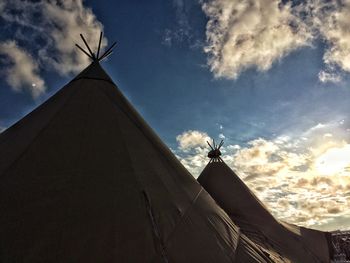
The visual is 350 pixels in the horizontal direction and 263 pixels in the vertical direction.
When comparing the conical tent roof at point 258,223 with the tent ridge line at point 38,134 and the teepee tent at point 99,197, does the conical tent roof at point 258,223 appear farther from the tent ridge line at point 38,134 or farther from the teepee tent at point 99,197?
the tent ridge line at point 38,134

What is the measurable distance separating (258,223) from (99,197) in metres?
9.38

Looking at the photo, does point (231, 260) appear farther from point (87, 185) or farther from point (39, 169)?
point (39, 169)

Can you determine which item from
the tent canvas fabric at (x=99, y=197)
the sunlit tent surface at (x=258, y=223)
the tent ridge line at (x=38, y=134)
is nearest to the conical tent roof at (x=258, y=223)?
the sunlit tent surface at (x=258, y=223)

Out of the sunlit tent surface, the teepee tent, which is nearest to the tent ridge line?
the teepee tent

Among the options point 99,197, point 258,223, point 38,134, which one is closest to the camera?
point 99,197

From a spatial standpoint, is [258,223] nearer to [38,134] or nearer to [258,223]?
[258,223]

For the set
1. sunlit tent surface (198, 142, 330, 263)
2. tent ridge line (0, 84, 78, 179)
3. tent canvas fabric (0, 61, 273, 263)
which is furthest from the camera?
sunlit tent surface (198, 142, 330, 263)

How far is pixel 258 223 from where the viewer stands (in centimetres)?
1219

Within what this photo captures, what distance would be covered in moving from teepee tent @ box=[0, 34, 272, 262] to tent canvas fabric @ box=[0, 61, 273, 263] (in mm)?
15

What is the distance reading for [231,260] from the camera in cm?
499

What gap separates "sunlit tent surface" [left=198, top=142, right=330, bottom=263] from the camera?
35.6ft

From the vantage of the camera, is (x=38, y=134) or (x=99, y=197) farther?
(x=38, y=134)

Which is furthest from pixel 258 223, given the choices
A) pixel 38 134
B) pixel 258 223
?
pixel 38 134

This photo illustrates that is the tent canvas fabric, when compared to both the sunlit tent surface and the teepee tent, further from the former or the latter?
the sunlit tent surface
